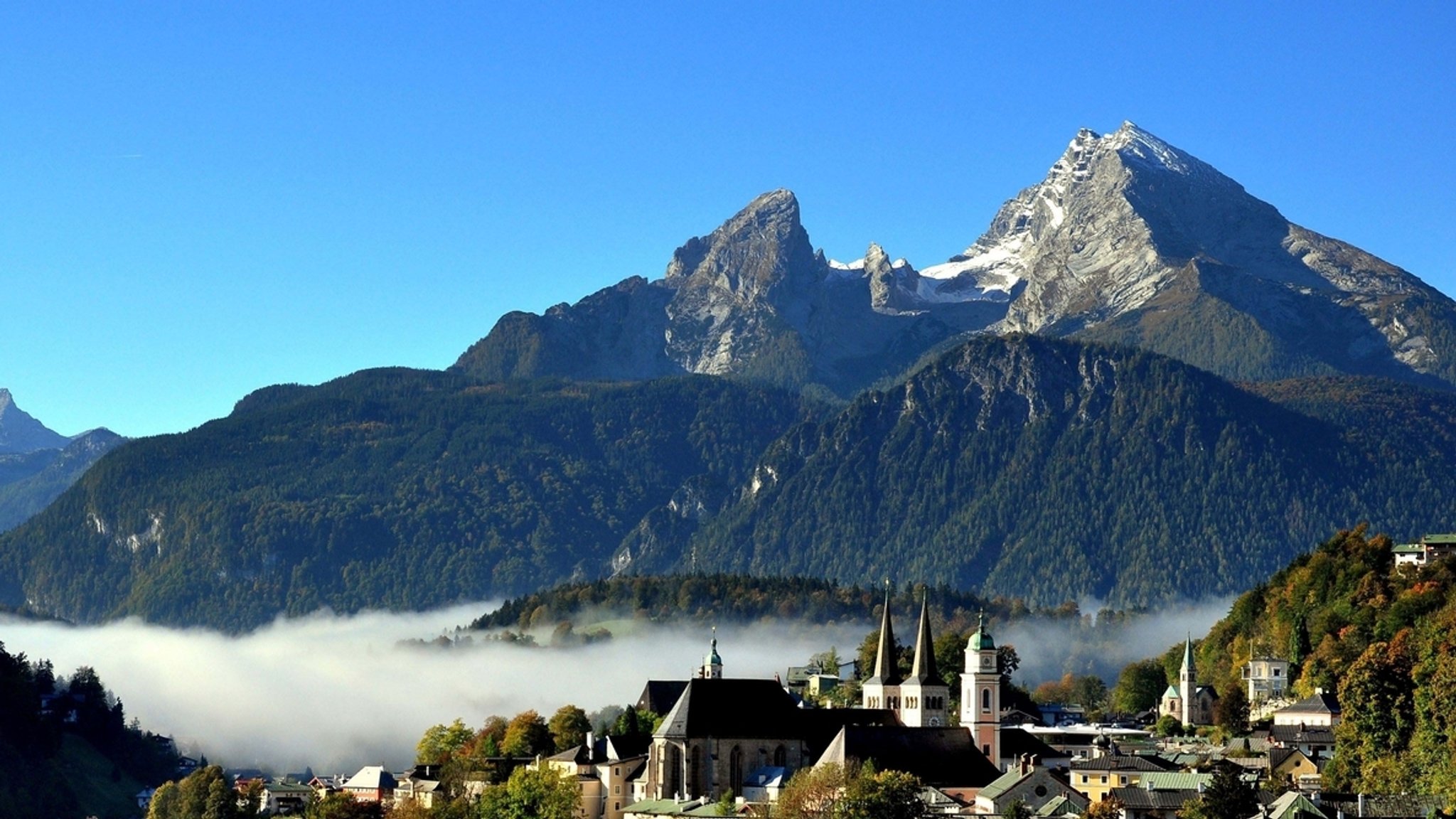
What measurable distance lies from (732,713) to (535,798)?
468 inches

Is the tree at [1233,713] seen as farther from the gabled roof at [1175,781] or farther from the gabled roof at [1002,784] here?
the gabled roof at [1002,784]

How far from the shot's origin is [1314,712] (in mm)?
179000

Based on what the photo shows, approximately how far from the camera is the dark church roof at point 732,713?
168 meters

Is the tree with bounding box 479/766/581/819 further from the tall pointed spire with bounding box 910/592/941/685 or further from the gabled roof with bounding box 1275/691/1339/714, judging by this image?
the gabled roof with bounding box 1275/691/1339/714

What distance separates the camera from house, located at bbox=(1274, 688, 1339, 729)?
6993 inches

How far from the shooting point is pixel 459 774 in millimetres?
189375

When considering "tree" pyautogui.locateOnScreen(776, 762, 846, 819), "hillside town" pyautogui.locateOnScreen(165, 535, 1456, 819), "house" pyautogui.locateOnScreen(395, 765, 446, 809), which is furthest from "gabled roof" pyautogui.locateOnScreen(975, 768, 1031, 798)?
"house" pyautogui.locateOnScreen(395, 765, 446, 809)

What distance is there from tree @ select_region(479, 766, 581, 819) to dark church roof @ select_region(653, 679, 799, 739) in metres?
6.43

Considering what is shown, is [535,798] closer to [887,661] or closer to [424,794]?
[424,794]

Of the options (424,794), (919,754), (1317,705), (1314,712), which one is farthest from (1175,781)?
(424,794)

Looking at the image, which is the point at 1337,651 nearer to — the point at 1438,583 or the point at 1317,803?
the point at 1438,583

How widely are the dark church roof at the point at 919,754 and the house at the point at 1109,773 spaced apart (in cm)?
450

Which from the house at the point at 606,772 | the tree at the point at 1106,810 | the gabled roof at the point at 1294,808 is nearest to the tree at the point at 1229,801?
the gabled roof at the point at 1294,808

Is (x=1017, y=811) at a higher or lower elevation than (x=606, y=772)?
lower
